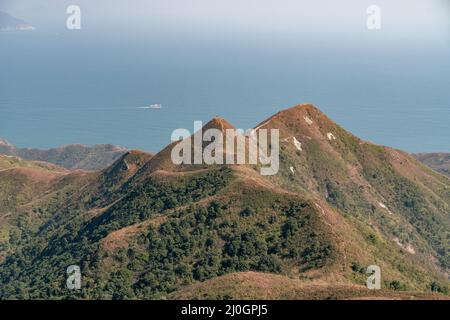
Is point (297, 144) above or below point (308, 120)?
below

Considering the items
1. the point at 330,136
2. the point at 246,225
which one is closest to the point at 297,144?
the point at 330,136

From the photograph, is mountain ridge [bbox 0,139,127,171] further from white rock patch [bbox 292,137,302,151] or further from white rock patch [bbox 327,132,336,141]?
white rock patch [bbox 292,137,302,151]

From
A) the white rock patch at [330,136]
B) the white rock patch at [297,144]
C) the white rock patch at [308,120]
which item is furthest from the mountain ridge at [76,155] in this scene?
the white rock patch at [297,144]

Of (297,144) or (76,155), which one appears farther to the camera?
(76,155)

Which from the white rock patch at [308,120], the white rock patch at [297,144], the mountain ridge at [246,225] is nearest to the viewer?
the mountain ridge at [246,225]

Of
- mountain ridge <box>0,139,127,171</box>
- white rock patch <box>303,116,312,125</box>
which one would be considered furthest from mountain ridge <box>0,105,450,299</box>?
mountain ridge <box>0,139,127,171</box>

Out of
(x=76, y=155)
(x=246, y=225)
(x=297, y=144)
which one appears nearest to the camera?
(x=246, y=225)

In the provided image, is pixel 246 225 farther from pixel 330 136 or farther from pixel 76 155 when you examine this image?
pixel 76 155

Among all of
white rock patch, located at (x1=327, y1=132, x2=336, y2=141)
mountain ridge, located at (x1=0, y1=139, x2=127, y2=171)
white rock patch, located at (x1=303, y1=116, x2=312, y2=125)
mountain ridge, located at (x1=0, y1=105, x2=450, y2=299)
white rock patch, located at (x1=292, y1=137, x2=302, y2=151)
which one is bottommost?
mountain ridge, located at (x1=0, y1=105, x2=450, y2=299)

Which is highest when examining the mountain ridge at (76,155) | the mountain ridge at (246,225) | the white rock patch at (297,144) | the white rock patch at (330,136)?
the mountain ridge at (76,155)

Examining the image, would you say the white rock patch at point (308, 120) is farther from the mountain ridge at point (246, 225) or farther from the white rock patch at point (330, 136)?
the white rock patch at point (330, 136)

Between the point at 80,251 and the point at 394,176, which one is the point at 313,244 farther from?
the point at 394,176
